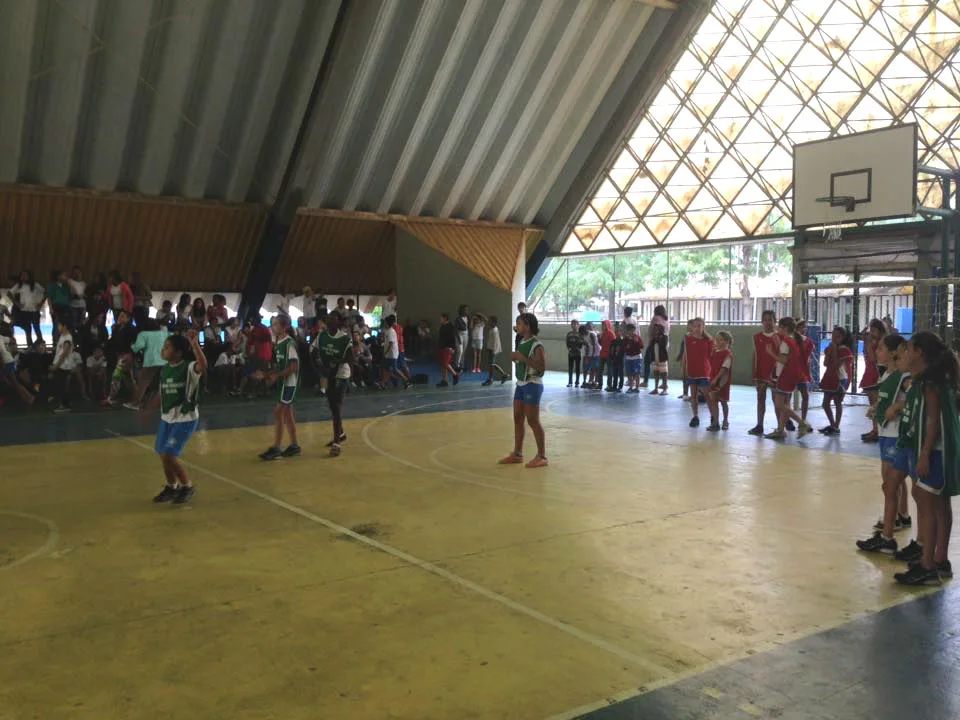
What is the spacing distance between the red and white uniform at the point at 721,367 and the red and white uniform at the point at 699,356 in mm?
437

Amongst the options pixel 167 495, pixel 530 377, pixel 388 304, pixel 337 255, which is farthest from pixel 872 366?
pixel 388 304

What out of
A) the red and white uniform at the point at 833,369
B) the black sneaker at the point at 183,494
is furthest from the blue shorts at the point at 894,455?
the red and white uniform at the point at 833,369

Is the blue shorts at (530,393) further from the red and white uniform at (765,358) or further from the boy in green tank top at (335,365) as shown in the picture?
the red and white uniform at (765,358)

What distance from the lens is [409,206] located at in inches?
910

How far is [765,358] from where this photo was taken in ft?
40.3

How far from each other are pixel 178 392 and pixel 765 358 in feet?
27.7

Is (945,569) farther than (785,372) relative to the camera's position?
No

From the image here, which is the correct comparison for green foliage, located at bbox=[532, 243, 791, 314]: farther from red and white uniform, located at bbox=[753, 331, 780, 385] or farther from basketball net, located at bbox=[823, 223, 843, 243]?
red and white uniform, located at bbox=[753, 331, 780, 385]

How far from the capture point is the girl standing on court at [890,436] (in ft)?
19.8

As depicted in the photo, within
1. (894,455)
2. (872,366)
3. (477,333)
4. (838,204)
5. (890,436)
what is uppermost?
(838,204)

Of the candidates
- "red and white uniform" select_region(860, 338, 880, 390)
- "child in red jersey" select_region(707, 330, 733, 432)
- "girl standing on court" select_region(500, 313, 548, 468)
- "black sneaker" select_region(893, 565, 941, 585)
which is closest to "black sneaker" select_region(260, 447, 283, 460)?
"girl standing on court" select_region(500, 313, 548, 468)

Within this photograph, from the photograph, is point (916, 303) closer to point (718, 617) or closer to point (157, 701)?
point (718, 617)

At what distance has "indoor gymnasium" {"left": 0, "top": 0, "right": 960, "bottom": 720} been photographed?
4.38m

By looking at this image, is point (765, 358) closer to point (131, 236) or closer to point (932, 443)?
point (932, 443)
